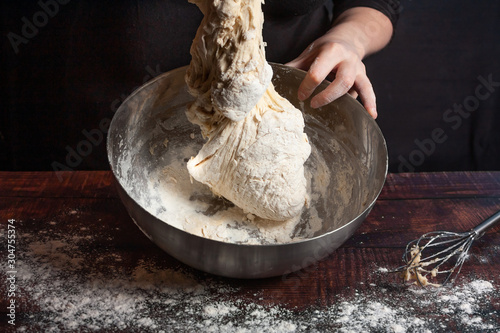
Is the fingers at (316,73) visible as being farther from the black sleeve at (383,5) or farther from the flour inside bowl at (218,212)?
the black sleeve at (383,5)

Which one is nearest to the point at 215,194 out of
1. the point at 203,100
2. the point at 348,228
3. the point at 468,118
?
the point at 203,100

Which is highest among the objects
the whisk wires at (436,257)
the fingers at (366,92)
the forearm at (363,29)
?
the forearm at (363,29)

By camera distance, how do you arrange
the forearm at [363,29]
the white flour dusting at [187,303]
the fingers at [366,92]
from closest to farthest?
the white flour dusting at [187,303] → the fingers at [366,92] → the forearm at [363,29]

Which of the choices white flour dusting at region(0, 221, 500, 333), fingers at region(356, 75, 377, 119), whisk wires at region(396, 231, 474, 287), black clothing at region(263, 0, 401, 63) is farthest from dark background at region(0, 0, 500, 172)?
whisk wires at region(396, 231, 474, 287)

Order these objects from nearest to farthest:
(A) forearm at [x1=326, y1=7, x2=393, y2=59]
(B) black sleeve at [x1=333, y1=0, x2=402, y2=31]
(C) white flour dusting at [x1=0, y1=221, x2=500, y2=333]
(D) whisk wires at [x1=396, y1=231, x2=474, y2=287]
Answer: (C) white flour dusting at [x1=0, y1=221, x2=500, y2=333] < (D) whisk wires at [x1=396, y1=231, x2=474, y2=287] < (A) forearm at [x1=326, y1=7, x2=393, y2=59] < (B) black sleeve at [x1=333, y1=0, x2=402, y2=31]

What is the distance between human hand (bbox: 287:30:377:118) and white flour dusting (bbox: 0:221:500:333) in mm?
417

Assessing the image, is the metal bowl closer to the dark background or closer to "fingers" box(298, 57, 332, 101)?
"fingers" box(298, 57, 332, 101)

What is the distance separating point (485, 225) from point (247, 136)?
607 millimetres

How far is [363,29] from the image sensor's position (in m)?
1.35

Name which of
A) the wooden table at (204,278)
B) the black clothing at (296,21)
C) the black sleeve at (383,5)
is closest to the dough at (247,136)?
the wooden table at (204,278)

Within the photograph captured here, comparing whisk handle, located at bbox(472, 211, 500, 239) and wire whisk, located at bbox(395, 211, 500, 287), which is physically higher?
whisk handle, located at bbox(472, 211, 500, 239)

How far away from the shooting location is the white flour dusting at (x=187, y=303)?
0.93 meters

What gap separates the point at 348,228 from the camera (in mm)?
907

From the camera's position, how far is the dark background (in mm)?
1402
